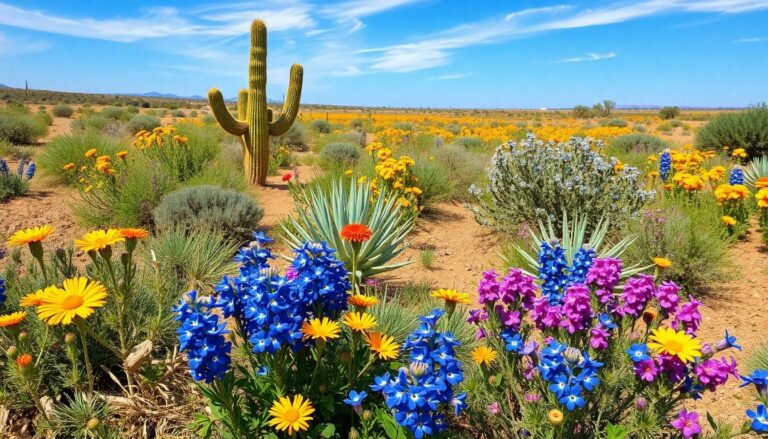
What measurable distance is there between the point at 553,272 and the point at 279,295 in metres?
1.38

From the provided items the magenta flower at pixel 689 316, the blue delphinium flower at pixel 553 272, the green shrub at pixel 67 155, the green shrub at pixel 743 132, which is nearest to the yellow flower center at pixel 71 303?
the blue delphinium flower at pixel 553 272

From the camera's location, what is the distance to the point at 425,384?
161cm

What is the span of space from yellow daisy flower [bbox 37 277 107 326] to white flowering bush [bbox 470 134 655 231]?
445 cm

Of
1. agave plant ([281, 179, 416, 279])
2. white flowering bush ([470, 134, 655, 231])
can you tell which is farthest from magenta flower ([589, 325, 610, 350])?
white flowering bush ([470, 134, 655, 231])

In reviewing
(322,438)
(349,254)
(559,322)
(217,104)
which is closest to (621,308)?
(559,322)

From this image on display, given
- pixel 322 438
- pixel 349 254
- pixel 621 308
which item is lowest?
pixel 322 438

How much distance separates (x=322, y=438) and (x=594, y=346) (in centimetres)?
117

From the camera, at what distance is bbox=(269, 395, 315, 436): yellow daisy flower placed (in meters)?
1.64

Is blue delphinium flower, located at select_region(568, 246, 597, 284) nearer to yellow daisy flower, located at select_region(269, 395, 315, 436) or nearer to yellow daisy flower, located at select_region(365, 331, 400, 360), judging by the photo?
yellow daisy flower, located at select_region(365, 331, 400, 360)

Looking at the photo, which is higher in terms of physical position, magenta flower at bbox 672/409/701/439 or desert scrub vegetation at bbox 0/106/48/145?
desert scrub vegetation at bbox 0/106/48/145

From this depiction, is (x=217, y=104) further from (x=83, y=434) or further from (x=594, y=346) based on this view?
(x=594, y=346)

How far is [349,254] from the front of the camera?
13.6 feet

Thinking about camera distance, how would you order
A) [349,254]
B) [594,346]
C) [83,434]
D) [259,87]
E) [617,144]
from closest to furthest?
[594,346]
[83,434]
[349,254]
[259,87]
[617,144]

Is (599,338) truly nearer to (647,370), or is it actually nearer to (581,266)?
(647,370)
